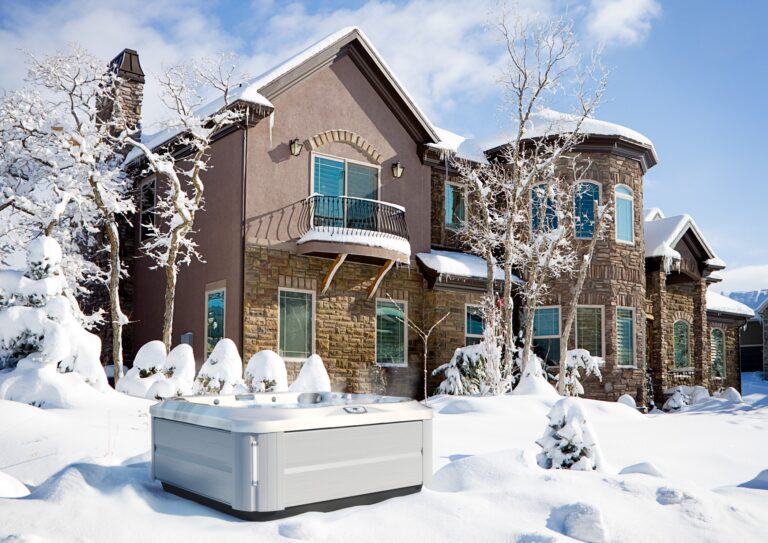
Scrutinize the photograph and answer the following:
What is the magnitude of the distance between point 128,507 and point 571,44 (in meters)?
14.2

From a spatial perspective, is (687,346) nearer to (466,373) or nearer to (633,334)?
(633,334)

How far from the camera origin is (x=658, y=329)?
65.0ft

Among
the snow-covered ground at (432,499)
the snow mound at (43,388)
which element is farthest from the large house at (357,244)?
the snow-covered ground at (432,499)

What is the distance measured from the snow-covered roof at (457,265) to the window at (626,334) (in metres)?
2.72

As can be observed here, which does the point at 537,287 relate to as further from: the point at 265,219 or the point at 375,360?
the point at 265,219

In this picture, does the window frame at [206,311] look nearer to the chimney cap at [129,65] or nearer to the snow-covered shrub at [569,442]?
the chimney cap at [129,65]

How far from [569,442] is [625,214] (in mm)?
12207

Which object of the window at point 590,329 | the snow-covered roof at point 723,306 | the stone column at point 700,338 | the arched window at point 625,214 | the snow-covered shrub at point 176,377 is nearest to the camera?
the snow-covered shrub at point 176,377

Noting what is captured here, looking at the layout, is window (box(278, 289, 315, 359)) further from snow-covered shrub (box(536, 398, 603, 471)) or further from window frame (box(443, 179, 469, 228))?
snow-covered shrub (box(536, 398, 603, 471))

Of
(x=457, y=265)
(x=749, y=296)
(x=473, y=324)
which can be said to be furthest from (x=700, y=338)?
(x=749, y=296)

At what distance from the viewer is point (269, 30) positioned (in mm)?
11219

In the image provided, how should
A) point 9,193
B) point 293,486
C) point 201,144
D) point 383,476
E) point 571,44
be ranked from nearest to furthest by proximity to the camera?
point 293,486 < point 383,476 < point 201,144 < point 9,193 < point 571,44

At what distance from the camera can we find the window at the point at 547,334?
698 inches

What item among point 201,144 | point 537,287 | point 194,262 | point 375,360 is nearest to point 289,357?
point 375,360
